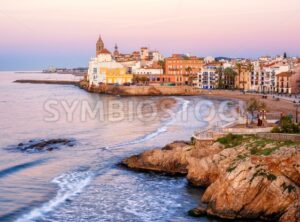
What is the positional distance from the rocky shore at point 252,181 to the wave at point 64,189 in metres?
5.93

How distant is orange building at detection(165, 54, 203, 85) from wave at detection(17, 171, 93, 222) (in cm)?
9800

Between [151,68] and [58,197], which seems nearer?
[58,197]

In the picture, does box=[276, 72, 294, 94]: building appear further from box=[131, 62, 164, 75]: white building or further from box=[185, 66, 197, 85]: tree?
box=[131, 62, 164, 75]: white building

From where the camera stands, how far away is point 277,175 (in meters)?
23.8

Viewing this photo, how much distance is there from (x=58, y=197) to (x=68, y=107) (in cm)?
5424

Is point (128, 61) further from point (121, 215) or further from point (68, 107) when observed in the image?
point (121, 215)

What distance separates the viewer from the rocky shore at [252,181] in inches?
904

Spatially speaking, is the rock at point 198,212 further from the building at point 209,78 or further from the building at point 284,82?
the building at point 209,78

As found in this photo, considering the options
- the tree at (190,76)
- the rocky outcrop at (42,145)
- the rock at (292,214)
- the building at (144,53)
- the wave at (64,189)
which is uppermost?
the building at (144,53)

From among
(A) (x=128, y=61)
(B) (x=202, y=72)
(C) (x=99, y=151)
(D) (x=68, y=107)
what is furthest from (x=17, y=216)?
(A) (x=128, y=61)

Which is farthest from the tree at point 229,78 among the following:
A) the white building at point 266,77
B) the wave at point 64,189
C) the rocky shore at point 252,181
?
the rocky shore at point 252,181

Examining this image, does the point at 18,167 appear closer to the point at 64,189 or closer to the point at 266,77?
the point at 64,189

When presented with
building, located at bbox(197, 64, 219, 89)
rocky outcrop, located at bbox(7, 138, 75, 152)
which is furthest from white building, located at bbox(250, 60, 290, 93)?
rocky outcrop, located at bbox(7, 138, 75, 152)

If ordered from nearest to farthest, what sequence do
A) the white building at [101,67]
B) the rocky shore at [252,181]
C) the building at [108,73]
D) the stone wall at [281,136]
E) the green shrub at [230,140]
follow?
the rocky shore at [252,181] < the stone wall at [281,136] < the green shrub at [230,140] < the building at [108,73] < the white building at [101,67]
